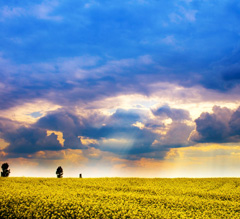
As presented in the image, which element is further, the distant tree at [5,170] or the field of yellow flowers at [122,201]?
the distant tree at [5,170]

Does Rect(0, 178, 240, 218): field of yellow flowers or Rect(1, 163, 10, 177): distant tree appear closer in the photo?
Rect(0, 178, 240, 218): field of yellow flowers

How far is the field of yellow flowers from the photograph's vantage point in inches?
967

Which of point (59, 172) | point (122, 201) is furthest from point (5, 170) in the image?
point (122, 201)

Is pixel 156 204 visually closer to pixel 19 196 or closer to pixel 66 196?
pixel 66 196

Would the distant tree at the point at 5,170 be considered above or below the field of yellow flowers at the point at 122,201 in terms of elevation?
above

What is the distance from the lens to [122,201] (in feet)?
93.2

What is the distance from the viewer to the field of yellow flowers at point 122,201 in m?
24.6

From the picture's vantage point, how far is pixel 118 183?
40.4 m

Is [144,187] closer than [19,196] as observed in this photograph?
No

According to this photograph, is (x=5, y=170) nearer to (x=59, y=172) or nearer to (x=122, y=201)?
(x=59, y=172)

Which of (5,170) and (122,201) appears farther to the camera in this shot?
(5,170)

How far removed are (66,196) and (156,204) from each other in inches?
396

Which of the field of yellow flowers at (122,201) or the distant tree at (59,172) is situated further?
the distant tree at (59,172)

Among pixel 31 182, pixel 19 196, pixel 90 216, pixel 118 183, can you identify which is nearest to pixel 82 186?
pixel 118 183
